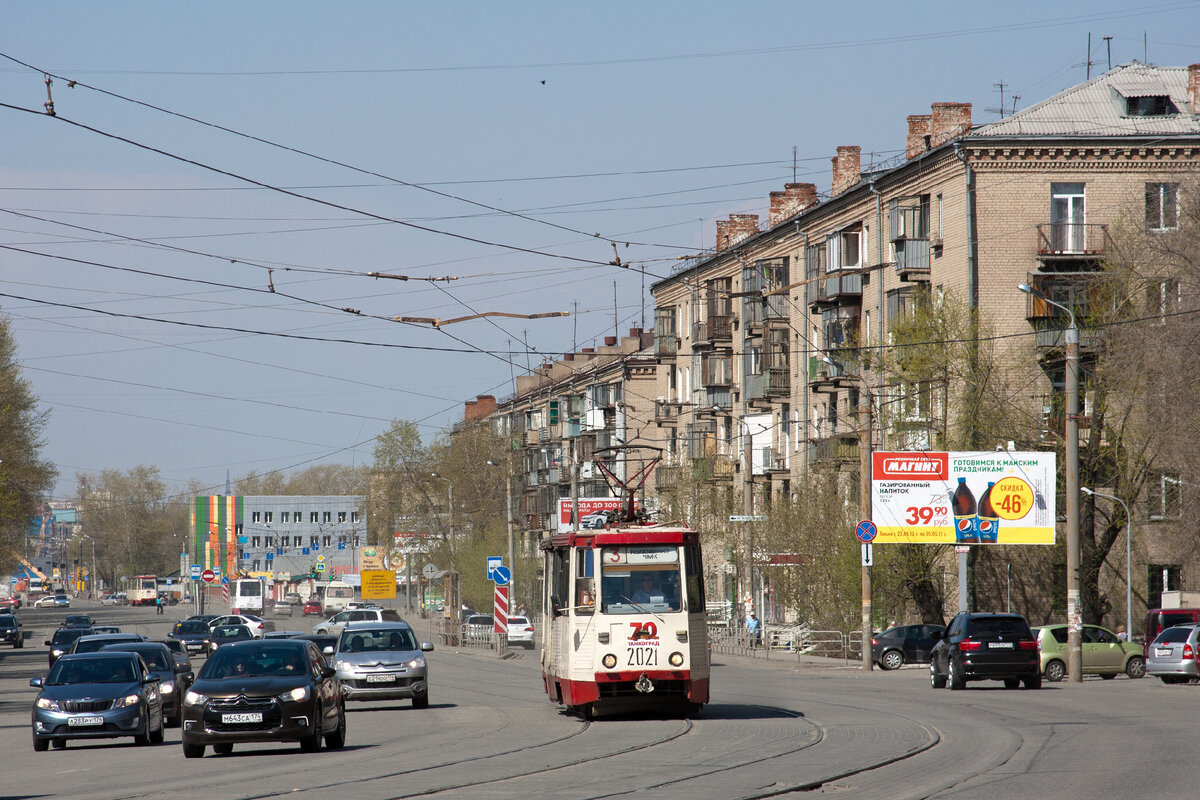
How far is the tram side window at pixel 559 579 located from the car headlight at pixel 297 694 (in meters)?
5.20

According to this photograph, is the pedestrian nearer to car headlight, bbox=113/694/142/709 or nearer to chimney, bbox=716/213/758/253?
chimney, bbox=716/213/758/253

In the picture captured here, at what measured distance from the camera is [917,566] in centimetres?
4925

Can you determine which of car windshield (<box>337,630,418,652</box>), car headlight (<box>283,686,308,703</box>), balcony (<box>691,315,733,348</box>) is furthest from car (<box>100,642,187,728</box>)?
balcony (<box>691,315,733,348</box>)

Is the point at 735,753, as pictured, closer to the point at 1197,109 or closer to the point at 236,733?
the point at 236,733

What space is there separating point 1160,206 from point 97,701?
1549 inches

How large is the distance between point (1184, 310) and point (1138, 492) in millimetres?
9266

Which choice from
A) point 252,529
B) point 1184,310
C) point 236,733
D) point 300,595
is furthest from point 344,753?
point 252,529

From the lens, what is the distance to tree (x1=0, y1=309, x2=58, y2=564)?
76062mm

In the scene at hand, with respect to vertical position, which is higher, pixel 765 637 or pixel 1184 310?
pixel 1184 310

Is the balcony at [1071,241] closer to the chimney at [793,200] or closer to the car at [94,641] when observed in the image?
the chimney at [793,200]

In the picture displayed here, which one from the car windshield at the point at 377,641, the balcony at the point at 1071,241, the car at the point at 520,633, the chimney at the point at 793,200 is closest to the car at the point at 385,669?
the car windshield at the point at 377,641

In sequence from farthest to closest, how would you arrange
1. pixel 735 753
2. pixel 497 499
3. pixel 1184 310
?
pixel 497 499
pixel 1184 310
pixel 735 753

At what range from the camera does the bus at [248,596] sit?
9850cm

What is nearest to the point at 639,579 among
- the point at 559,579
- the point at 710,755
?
the point at 559,579
